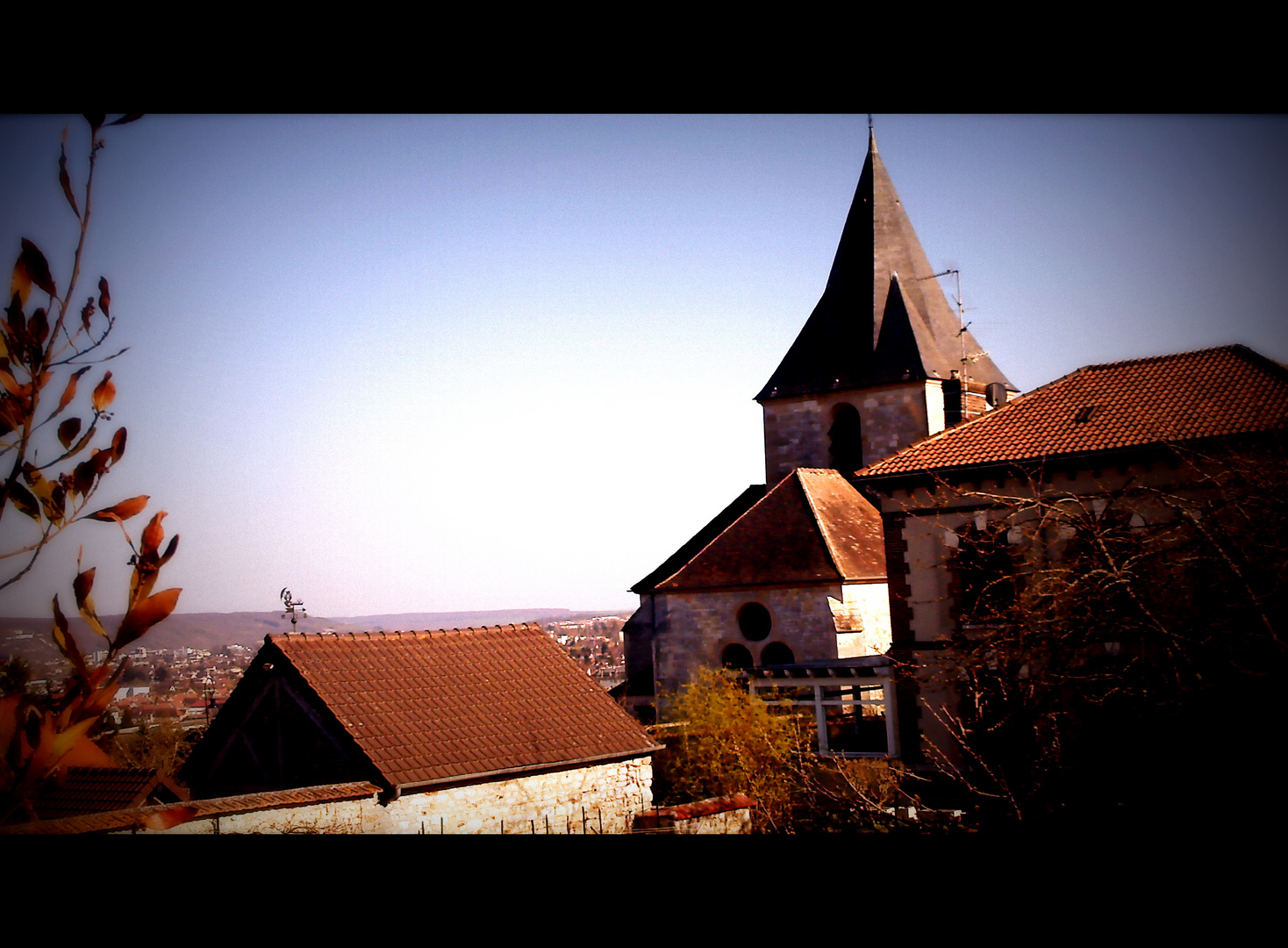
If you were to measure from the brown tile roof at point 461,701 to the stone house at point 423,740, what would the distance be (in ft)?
0.07

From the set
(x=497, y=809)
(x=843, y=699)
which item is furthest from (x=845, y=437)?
(x=497, y=809)

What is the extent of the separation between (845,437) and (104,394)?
27379 mm

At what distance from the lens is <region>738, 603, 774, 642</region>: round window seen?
77.3 ft

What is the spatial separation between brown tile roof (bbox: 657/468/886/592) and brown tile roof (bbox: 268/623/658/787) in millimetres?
6697

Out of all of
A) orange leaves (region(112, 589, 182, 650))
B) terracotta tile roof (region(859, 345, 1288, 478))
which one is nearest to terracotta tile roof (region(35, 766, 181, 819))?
terracotta tile roof (region(859, 345, 1288, 478))

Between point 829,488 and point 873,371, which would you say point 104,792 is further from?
point 873,371

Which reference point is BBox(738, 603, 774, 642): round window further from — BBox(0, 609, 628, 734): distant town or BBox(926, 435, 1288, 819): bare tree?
BBox(926, 435, 1288, 819): bare tree

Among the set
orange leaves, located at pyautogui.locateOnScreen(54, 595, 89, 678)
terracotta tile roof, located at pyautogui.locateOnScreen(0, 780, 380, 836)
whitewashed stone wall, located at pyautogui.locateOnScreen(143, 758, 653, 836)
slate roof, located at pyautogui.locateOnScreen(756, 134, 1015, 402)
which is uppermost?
slate roof, located at pyautogui.locateOnScreen(756, 134, 1015, 402)

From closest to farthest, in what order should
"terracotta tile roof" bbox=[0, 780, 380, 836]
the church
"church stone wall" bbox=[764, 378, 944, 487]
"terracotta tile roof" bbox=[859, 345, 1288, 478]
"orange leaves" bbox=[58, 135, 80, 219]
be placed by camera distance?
"orange leaves" bbox=[58, 135, 80, 219]
"terracotta tile roof" bbox=[0, 780, 380, 836]
"terracotta tile roof" bbox=[859, 345, 1288, 478]
the church
"church stone wall" bbox=[764, 378, 944, 487]

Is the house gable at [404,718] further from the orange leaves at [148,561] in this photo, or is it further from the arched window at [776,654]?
the orange leaves at [148,561]

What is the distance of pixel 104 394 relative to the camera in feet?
5.82
